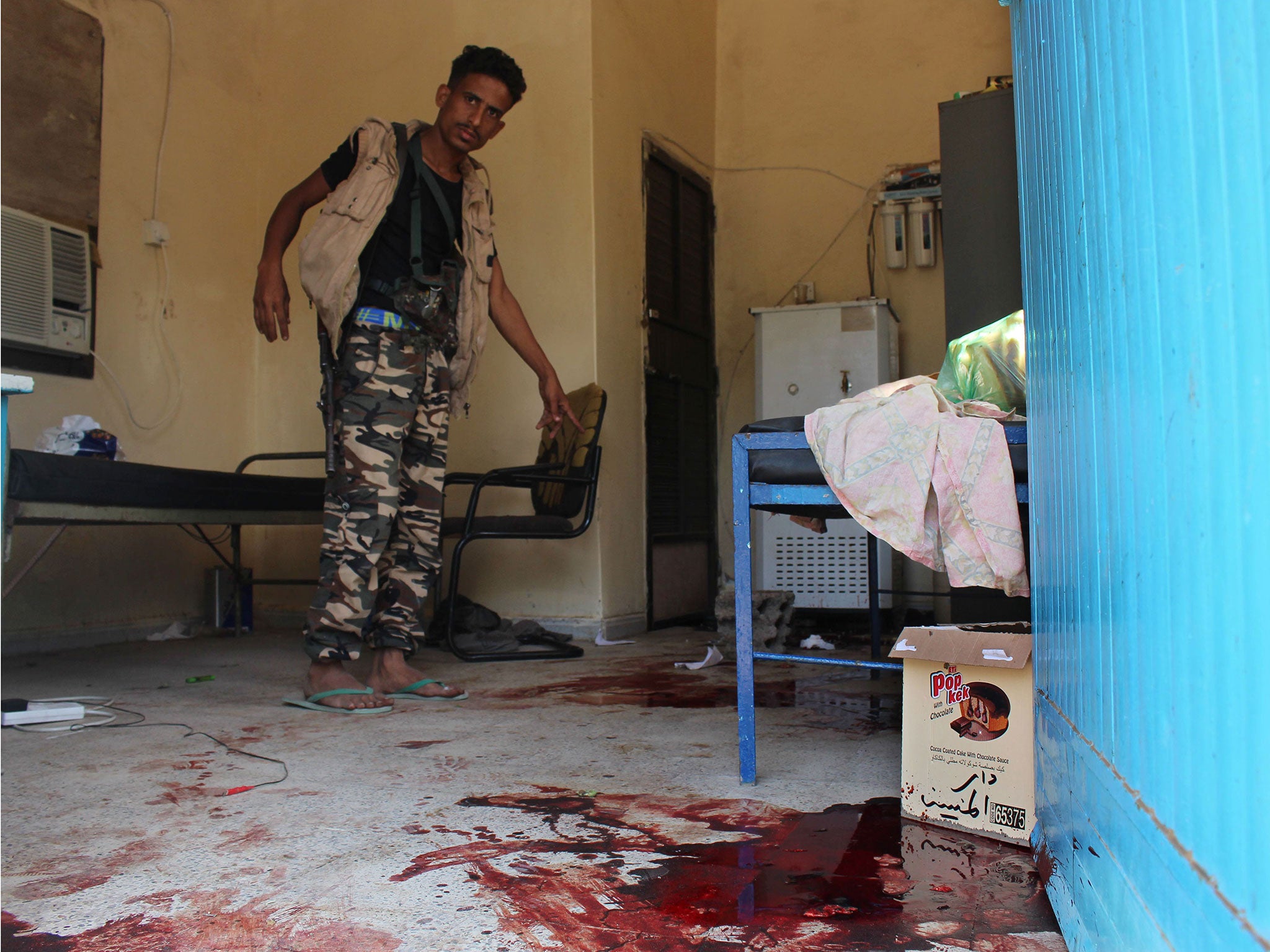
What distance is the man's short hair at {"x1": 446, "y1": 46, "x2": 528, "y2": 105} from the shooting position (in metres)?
2.60

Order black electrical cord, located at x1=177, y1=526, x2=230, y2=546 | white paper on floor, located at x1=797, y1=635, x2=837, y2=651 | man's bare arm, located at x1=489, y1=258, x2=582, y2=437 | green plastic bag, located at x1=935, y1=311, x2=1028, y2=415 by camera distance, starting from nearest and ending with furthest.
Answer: green plastic bag, located at x1=935, y1=311, x2=1028, y2=415 < man's bare arm, located at x1=489, y1=258, x2=582, y2=437 < white paper on floor, located at x1=797, y1=635, x2=837, y2=651 < black electrical cord, located at x1=177, y1=526, x2=230, y2=546

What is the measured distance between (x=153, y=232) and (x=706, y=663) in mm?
3035

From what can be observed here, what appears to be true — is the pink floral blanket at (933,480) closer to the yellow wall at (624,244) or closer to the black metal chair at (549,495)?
the black metal chair at (549,495)

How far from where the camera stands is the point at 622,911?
1155 mm

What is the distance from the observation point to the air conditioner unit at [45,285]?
358 cm

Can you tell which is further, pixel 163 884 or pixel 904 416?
pixel 904 416

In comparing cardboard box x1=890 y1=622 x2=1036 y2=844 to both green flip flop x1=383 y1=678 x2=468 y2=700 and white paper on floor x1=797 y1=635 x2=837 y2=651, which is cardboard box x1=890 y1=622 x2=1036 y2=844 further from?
white paper on floor x1=797 y1=635 x2=837 y2=651

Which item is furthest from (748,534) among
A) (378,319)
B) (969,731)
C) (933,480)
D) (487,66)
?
(487,66)

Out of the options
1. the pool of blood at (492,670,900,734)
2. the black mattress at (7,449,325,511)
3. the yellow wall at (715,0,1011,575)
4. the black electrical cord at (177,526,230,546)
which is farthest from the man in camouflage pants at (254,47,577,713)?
the yellow wall at (715,0,1011,575)

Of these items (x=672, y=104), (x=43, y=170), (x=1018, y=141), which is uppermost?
(x=672, y=104)

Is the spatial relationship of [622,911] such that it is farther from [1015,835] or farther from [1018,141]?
[1018,141]

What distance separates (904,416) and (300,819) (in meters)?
1.20

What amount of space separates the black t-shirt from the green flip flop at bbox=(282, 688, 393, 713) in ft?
3.35

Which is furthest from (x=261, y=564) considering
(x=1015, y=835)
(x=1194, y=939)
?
(x=1194, y=939)
